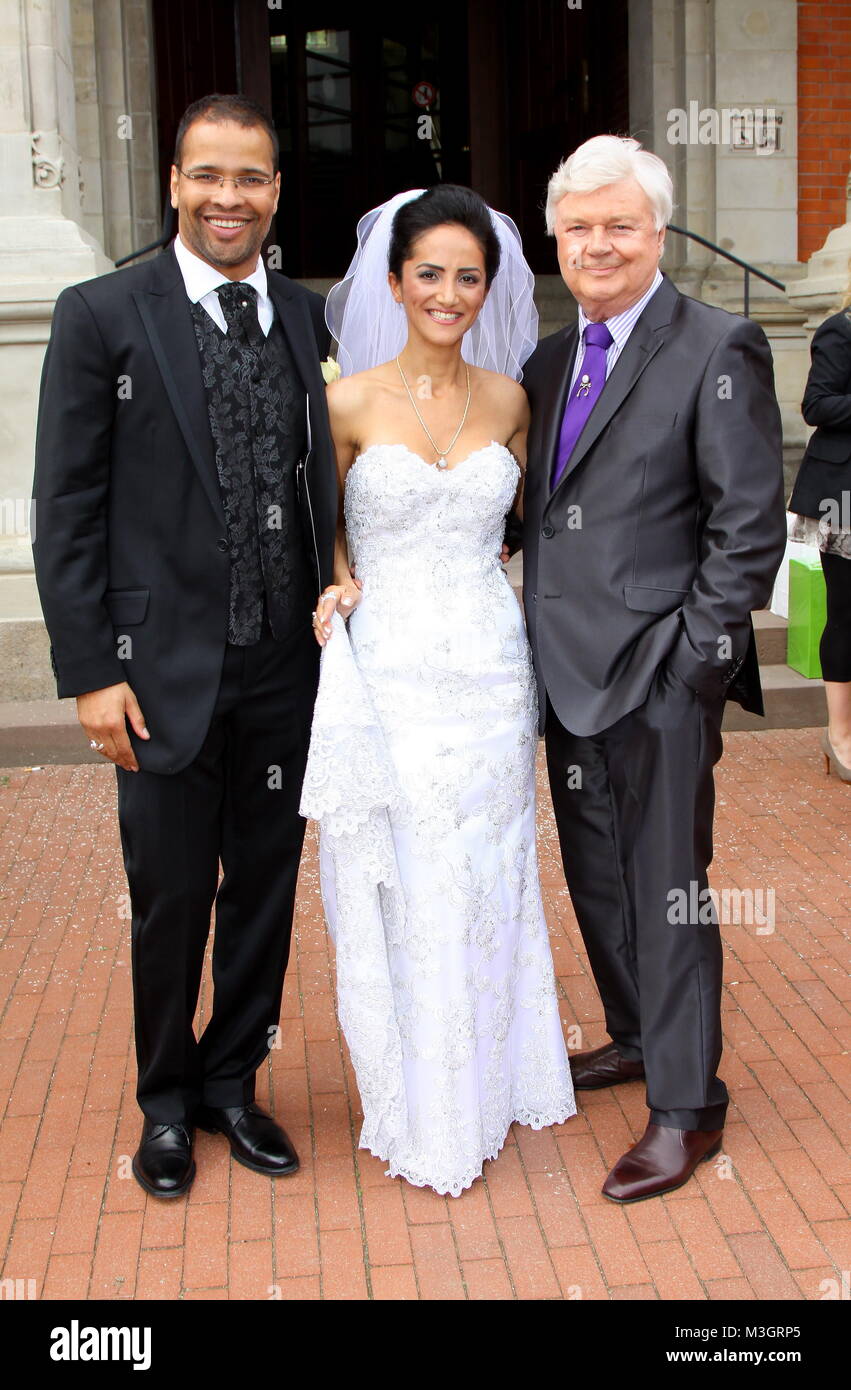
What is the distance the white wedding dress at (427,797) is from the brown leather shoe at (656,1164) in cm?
35

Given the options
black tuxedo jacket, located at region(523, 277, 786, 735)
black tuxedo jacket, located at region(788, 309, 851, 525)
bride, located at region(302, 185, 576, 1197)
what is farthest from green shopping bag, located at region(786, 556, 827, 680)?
bride, located at region(302, 185, 576, 1197)

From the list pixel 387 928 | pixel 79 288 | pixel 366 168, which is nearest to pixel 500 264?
pixel 79 288

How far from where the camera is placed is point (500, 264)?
11.5ft

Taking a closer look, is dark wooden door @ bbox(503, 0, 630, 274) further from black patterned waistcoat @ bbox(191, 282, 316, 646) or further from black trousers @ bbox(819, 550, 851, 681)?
black patterned waistcoat @ bbox(191, 282, 316, 646)

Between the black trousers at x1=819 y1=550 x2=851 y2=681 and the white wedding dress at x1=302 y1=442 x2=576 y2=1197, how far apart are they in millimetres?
2938

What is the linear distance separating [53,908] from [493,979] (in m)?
2.30

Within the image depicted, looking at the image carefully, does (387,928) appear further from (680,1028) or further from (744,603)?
(744,603)

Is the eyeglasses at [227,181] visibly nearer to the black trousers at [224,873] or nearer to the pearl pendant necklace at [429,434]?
the pearl pendant necklace at [429,434]

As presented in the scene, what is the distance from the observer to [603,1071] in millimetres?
3908

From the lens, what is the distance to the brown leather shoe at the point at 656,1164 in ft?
11.0

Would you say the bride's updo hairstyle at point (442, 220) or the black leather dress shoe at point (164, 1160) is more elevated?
the bride's updo hairstyle at point (442, 220)

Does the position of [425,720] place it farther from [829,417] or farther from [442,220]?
[829,417]

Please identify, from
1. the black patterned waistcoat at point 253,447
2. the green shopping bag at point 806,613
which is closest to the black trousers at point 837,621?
the green shopping bag at point 806,613

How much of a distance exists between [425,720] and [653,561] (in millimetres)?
667
